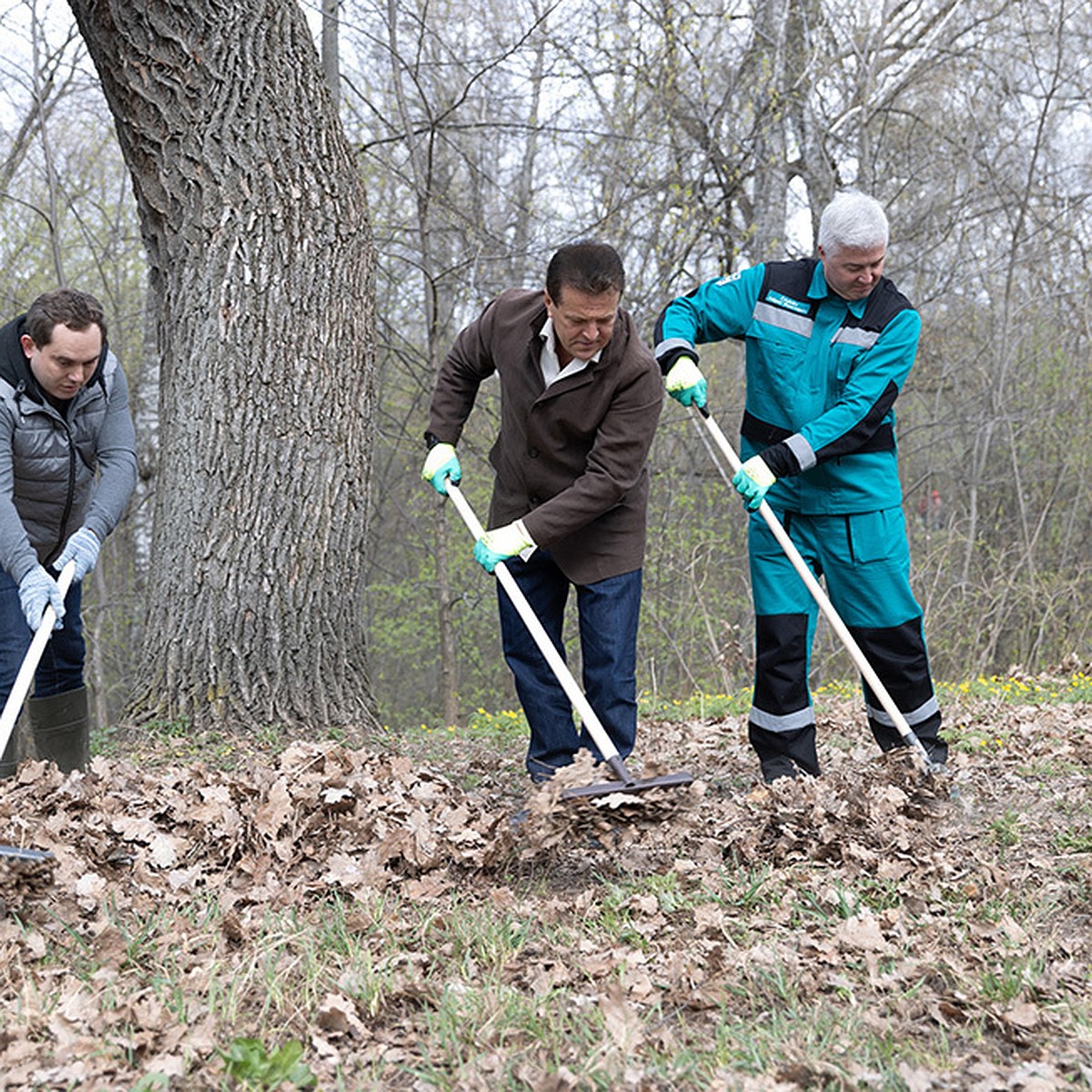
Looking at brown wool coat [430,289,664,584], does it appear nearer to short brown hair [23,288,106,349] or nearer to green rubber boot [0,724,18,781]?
short brown hair [23,288,106,349]

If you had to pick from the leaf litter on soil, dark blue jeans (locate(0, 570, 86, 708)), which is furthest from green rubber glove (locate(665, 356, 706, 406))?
dark blue jeans (locate(0, 570, 86, 708))

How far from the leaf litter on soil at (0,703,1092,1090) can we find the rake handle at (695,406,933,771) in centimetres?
12

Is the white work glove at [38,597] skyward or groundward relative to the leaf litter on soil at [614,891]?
skyward

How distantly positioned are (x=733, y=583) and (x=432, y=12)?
565cm

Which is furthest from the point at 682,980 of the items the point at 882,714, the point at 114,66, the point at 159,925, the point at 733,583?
the point at 733,583

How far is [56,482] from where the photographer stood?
4363 mm

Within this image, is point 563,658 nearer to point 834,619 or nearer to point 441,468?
A: point 441,468

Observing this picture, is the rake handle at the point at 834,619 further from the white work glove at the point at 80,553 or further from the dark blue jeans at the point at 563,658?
the white work glove at the point at 80,553

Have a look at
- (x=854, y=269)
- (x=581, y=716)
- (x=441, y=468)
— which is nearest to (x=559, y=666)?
(x=581, y=716)

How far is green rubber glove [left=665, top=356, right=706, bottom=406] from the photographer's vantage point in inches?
169

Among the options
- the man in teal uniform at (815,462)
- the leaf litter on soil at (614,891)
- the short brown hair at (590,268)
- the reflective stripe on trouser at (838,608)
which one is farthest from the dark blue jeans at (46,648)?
the reflective stripe on trouser at (838,608)

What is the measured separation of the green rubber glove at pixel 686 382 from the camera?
4.29 metres

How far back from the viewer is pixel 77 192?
11.2 meters

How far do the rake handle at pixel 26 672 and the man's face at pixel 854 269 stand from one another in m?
2.89
